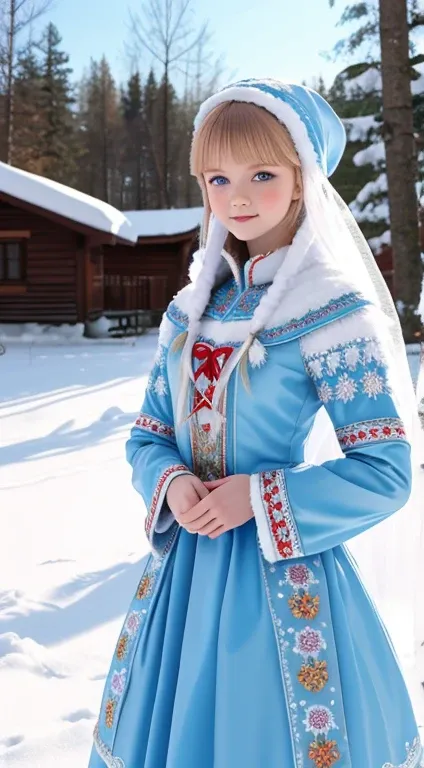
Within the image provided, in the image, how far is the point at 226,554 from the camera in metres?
1.48

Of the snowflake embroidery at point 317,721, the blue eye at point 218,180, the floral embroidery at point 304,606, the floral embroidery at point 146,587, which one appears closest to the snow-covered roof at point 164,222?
A: the blue eye at point 218,180

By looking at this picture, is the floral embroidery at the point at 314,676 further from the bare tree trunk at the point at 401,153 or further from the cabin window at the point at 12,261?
the cabin window at the point at 12,261

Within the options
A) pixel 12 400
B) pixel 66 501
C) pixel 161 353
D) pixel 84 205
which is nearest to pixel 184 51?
pixel 84 205

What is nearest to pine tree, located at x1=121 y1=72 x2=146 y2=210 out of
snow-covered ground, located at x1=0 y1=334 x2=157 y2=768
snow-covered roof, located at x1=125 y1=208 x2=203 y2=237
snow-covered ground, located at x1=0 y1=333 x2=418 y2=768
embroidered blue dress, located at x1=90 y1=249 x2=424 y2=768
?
snow-covered roof, located at x1=125 y1=208 x2=203 y2=237

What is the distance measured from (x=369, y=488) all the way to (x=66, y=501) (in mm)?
4053

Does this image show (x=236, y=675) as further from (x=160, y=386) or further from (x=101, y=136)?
(x=101, y=136)

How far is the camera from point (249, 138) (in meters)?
1.50

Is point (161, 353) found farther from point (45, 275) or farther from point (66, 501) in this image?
point (45, 275)

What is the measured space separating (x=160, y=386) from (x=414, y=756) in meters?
0.97

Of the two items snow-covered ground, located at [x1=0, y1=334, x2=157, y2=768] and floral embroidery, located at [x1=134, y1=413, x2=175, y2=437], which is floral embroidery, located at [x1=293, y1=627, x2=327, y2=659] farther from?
snow-covered ground, located at [x1=0, y1=334, x2=157, y2=768]

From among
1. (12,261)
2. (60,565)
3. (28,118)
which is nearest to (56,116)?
(28,118)

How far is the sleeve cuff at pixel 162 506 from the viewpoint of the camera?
155 centimetres

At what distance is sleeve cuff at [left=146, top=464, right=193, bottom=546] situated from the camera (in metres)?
1.55

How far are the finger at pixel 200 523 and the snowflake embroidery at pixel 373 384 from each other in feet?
1.26
